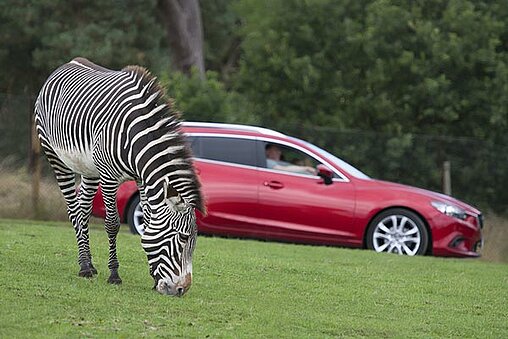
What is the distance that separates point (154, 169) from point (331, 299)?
90.1 inches

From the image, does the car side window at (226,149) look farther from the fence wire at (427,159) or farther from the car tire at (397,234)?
the fence wire at (427,159)

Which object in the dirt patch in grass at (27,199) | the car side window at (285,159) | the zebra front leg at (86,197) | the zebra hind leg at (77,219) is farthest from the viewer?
the dirt patch in grass at (27,199)

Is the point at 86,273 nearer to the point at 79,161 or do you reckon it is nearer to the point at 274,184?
the point at 79,161

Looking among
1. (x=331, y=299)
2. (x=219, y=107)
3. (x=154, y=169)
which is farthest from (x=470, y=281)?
(x=219, y=107)

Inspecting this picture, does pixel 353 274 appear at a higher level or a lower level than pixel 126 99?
lower

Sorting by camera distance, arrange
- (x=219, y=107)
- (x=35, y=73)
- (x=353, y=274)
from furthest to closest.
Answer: (x=35, y=73) → (x=219, y=107) → (x=353, y=274)

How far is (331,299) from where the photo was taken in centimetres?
1088

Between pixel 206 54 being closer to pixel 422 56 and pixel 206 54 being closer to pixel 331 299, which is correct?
pixel 422 56

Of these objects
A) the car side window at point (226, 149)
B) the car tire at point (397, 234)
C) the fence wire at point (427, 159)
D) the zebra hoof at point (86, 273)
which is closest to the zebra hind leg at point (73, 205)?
A: the zebra hoof at point (86, 273)

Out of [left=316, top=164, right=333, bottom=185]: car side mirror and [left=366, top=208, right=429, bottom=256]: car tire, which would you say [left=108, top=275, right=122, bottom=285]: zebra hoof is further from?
[left=366, top=208, right=429, bottom=256]: car tire

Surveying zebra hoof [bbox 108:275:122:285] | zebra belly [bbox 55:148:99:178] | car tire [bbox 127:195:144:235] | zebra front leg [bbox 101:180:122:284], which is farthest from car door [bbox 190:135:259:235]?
zebra hoof [bbox 108:275:122:285]

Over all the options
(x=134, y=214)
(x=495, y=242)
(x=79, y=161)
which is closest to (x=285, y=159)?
(x=134, y=214)

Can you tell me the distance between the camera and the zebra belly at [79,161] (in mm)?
10734

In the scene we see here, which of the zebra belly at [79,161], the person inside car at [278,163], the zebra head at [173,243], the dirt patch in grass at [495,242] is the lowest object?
the dirt patch in grass at [495,242]
